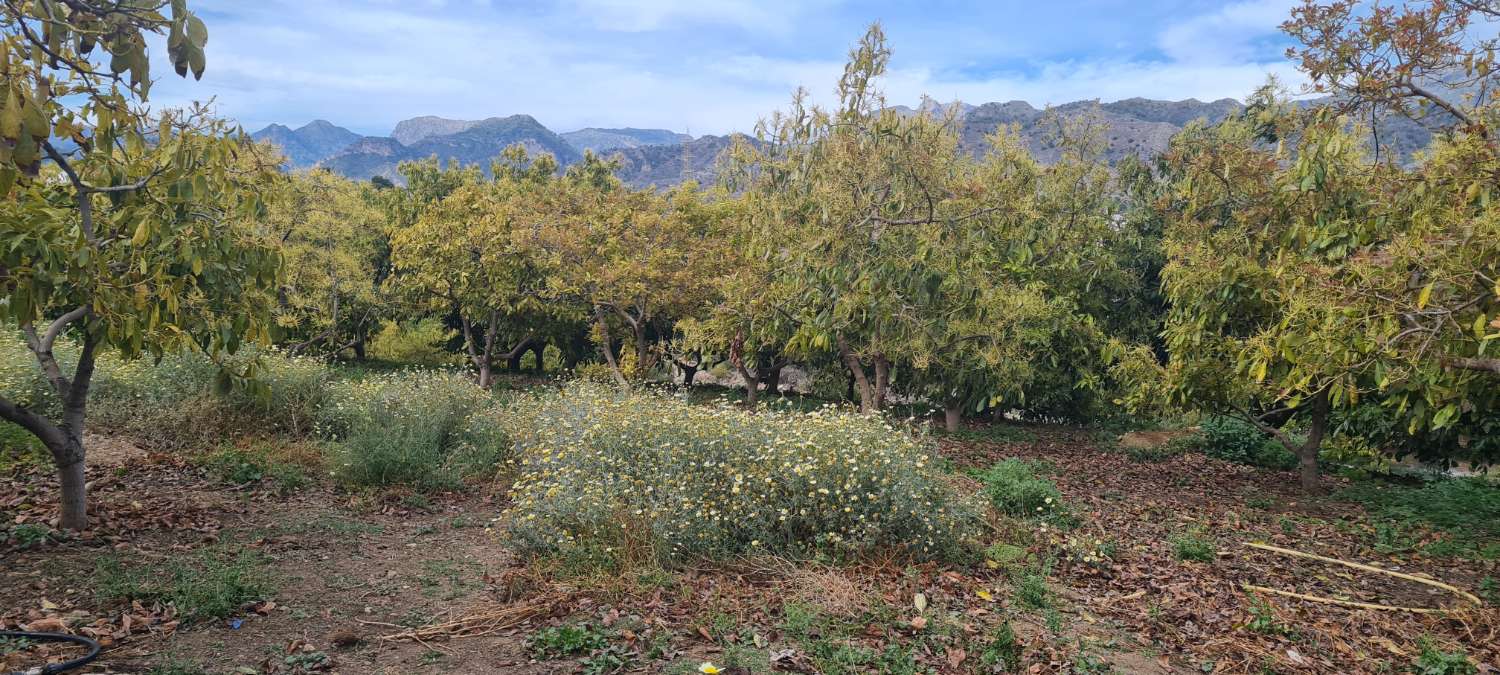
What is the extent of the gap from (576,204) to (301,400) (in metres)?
6.43

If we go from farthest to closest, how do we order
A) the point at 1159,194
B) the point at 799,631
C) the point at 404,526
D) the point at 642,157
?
the point at 642,157 → the point at 1159,194 → the point at 404,526 → the point at 799,631

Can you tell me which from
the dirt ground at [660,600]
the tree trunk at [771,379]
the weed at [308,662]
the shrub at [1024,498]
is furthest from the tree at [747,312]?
the weed at [308,662]

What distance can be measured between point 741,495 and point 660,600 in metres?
1.13

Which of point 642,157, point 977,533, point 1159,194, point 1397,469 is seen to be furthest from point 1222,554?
point 642,157

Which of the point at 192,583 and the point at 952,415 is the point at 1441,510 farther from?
the point at 192,583

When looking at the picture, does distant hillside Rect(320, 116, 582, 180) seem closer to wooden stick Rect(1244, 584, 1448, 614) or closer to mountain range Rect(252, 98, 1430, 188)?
mountain range Rect(252, 98, 1430, 188)

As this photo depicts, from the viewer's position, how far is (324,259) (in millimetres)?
17156

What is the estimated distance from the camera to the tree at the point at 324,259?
1677 cm

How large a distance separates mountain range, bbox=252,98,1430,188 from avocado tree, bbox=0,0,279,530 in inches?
257

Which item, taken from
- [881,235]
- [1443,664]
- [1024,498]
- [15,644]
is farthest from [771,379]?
[15,644]

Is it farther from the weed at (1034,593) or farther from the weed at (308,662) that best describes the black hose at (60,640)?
the weed at (1034,593)

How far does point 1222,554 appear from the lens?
667 cm

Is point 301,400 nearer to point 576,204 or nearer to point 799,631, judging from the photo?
point 576,204

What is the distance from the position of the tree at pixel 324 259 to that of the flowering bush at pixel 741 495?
1184 cm
